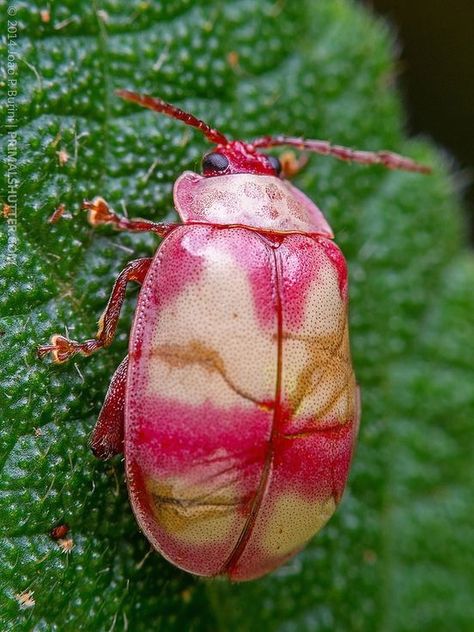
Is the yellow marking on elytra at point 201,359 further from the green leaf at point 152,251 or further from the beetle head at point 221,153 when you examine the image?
the beetle head at point 221,153

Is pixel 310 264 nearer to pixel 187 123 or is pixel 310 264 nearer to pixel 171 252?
pixel 171 252

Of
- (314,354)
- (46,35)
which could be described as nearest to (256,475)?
(314,354)

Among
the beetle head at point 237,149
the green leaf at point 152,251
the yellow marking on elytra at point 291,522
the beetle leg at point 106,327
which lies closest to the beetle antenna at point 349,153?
the beetle head at point 237,149

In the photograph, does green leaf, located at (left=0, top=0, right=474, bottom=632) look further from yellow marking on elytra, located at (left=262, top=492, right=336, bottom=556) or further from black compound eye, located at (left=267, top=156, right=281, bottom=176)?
yellow marking on elytra, located at (left=262, top=492, right=336, bottom=556)

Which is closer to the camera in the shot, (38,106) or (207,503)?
(207,503)

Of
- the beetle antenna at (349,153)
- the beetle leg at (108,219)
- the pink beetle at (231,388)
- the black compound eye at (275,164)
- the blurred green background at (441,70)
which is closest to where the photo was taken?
the pink beetle at (231,388)
